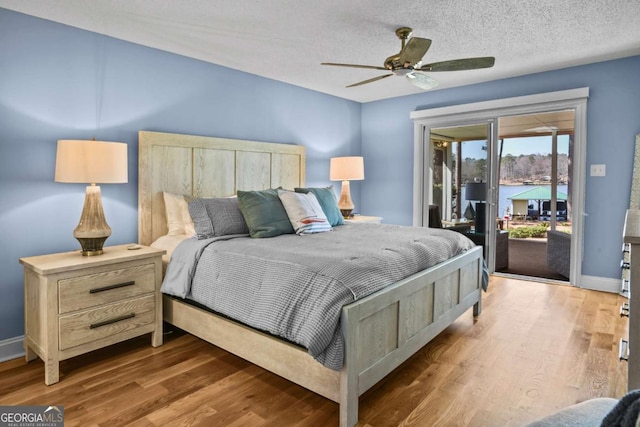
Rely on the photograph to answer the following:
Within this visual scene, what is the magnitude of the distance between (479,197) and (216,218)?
3.37 m

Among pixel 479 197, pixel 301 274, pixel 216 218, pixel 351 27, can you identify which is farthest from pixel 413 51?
pixel 479 197

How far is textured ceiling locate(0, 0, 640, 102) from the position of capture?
256cm

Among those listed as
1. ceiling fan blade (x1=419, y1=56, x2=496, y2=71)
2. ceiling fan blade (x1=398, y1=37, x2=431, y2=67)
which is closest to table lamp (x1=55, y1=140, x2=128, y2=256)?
ceiling fan blade (x1=398, y1=37, x2=431, y2=67)

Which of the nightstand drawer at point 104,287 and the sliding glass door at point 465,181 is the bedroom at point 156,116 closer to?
the sliding glass door at point 465,181

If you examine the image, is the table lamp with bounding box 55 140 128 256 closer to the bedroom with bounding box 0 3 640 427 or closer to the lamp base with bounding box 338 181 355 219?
the bedroom with bounding box 0 3 640 427

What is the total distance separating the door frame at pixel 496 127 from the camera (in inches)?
157

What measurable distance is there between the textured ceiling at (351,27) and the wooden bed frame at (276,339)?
830 mm

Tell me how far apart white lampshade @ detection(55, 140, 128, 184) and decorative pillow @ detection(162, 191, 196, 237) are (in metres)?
0.76

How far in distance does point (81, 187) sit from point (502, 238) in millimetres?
4719

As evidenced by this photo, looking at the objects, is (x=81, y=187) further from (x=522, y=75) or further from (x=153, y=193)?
(x=522, y=75)

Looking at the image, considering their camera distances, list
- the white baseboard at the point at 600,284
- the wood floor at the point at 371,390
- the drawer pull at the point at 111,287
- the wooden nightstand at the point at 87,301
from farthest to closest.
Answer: the white baseboard at the point at 600,284
the drawer pull at the point at 111,287
the wooden nightstand at the point at 87,301
the wood floor at the point at 371,390

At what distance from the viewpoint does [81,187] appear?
2.90 meters

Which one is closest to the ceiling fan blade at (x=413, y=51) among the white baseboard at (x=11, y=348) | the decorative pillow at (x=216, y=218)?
the decorative pillow at (x=216, y=218)

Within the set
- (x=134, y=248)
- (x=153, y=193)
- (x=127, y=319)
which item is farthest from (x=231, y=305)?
(x=153, y=193)
